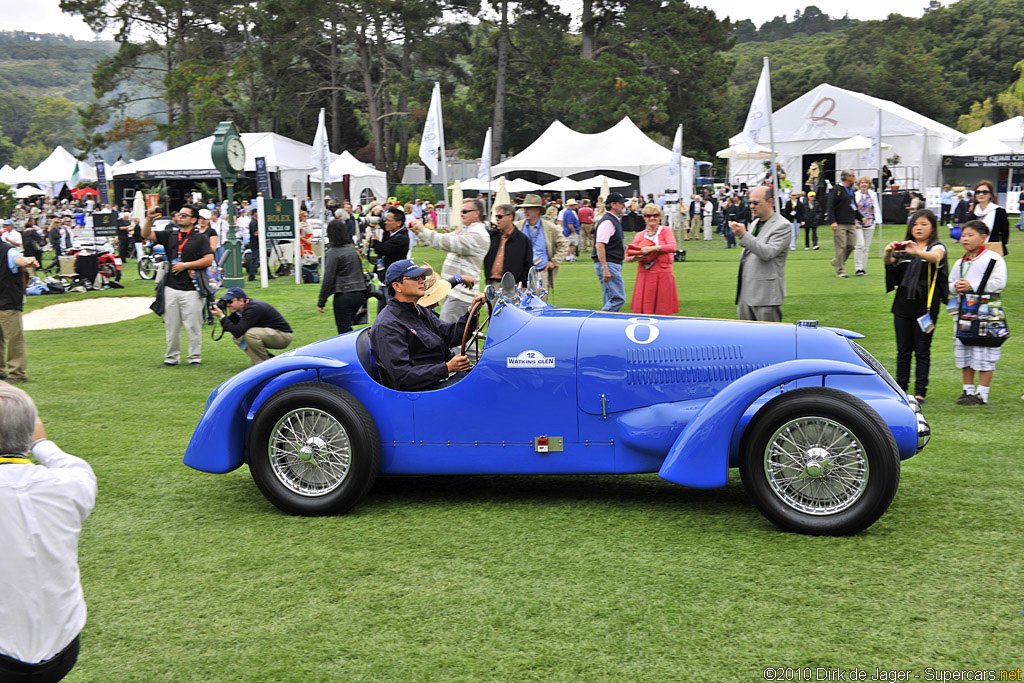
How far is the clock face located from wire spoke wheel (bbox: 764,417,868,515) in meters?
13.2

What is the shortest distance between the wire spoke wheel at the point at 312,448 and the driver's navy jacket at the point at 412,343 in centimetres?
46

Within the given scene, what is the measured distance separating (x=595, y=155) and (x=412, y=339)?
30.4 m

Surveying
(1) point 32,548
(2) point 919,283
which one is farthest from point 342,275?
(1) point 32,548

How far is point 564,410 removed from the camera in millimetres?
5238

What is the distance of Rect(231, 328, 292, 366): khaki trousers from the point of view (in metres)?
9.21

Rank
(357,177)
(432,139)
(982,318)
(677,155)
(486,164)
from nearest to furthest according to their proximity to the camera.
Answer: (982,318) < (432,139) < (677,155) < (486,164) < (357,177)

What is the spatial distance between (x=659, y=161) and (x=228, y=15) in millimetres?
24776

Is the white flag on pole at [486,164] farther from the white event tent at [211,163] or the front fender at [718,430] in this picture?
the front fender at [718,430]

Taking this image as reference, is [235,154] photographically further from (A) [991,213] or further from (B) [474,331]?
(A) [991,213]

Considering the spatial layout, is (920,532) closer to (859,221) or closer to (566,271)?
(859,221)

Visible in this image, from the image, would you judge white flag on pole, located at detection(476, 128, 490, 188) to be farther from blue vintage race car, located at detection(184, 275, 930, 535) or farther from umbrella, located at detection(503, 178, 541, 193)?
blue vintage race car, located at detection(184, 275, 930, 535)

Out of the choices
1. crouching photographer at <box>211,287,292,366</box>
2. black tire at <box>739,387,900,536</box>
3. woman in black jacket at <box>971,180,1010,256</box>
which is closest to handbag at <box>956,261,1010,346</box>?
woman in black jacket at <box>971,180,1010,256</box>

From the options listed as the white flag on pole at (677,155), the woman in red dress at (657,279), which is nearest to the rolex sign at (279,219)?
the white flag on pole at (677,155)

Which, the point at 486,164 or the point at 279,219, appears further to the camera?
the point at 486,164
